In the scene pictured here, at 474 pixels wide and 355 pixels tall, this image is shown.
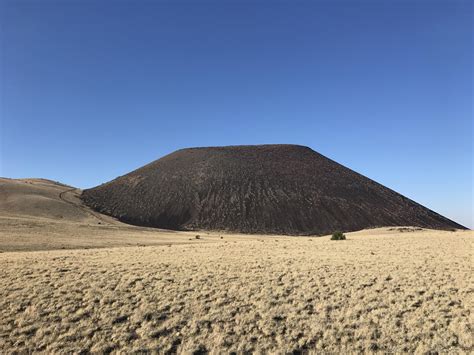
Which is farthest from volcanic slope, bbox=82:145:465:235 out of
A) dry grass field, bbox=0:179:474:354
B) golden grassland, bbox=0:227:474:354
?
golden grassland, bbox=0:227:474:354

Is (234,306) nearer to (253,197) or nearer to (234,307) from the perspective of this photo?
(234,307)

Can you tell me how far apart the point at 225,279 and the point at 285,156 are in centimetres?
11687

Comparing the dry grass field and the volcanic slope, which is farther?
the volcanic slope

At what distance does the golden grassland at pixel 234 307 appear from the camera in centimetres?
1093

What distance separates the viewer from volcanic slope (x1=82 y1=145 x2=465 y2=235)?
87.4 meters

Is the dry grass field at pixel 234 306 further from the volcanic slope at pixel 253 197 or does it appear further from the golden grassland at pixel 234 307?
the volcanic slope at pixel 253 197

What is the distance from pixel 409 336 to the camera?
11336 millimetres

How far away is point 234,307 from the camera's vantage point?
13.2m

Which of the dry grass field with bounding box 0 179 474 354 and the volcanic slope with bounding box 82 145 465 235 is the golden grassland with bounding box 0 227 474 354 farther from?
the volcanic slope with bounding box 82 145 465 235

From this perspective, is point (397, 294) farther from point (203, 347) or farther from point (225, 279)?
point (203, 347)

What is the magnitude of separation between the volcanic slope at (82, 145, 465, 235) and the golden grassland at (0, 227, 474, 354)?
64568 millimetres

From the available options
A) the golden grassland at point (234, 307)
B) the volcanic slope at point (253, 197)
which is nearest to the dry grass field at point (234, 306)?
the golden grassland at point (234, 307)

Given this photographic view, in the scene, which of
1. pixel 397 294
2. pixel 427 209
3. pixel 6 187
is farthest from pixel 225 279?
pixel 427 209

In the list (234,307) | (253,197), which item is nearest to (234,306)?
(234,307)
